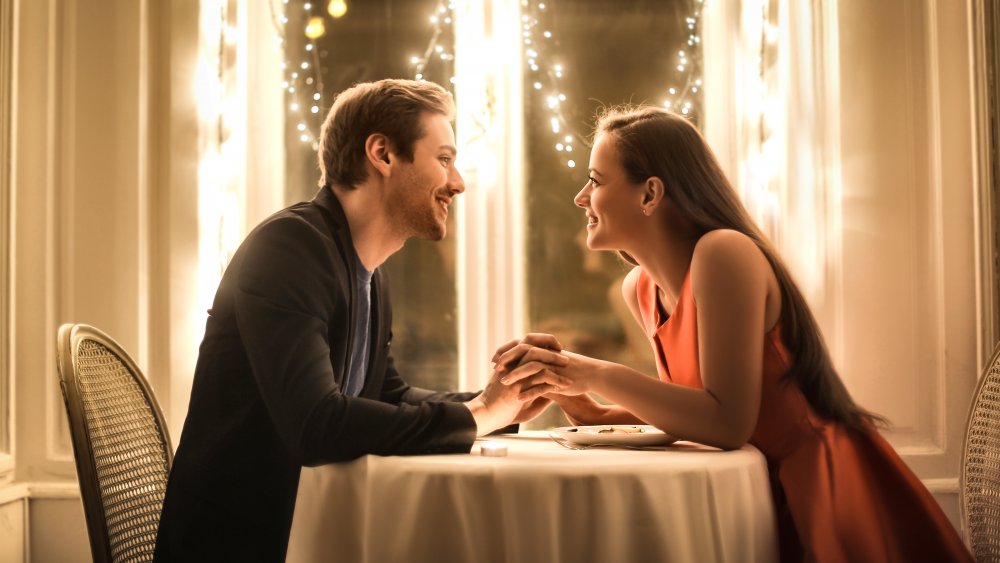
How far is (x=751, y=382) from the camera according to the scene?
1.67m

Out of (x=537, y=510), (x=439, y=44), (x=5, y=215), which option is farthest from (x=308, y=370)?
(x=439, y=44)

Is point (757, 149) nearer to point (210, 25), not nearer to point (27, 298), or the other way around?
point (210, 25)

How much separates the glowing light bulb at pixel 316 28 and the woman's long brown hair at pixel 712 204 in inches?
61.8

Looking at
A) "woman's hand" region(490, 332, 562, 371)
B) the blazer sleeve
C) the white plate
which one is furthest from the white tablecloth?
"woman's hand" region(490, 332, 562, 371)

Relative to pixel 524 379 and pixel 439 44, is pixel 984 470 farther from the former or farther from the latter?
pixel 439 44

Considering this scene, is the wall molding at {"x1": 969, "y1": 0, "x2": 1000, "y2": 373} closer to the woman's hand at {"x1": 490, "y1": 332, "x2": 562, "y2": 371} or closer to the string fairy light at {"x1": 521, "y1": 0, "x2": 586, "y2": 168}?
the string fairy light at {"x1": 521, "y1": 0, "x2": 586, "y2": 168}

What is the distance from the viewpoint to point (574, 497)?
134cm

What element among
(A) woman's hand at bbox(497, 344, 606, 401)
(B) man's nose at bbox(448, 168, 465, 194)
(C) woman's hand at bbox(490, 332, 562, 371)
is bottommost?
(A) woman's hand at bbox(497, 344, 606, 401)

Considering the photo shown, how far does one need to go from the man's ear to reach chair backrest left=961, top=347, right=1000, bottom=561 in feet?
4.58

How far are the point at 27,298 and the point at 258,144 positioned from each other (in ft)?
3.15

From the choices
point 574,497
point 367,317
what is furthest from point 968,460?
point 367,317

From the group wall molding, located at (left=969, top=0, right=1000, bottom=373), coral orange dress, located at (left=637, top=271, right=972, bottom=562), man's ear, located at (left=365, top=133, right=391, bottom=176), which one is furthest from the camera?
wall molding, located at (left=969, top=0, right=1000, bottom=373)

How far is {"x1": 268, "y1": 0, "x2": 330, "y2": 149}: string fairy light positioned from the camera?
3.28 m

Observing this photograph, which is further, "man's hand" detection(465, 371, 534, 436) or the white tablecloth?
"man's hand" detection(465, 371, 534, 436)
